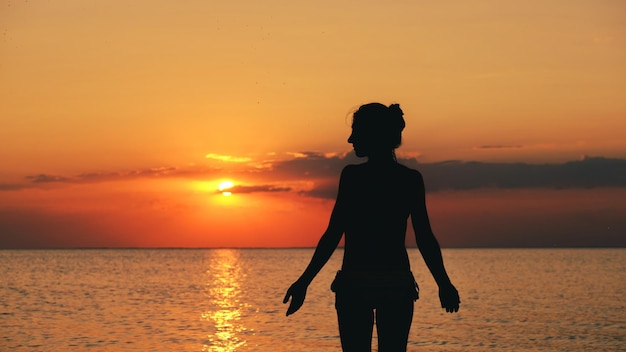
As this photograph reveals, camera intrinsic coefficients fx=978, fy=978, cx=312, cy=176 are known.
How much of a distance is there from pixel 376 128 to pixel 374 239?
27.7 inches

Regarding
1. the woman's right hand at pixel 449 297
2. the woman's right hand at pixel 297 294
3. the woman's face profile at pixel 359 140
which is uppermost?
the woman's face profile at pixel 359 140

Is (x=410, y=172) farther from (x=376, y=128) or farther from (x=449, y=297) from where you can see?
(x=449, y=297)

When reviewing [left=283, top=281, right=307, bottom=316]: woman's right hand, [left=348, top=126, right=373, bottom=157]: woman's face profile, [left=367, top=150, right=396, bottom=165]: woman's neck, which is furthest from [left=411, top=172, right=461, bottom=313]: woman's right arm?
[left=283, top=281, right=307, bottom=316]: woman's right hand

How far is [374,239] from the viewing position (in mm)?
6098

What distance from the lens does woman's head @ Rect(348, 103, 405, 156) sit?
6.17 metres

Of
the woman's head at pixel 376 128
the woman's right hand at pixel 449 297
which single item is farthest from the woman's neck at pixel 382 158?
the woman's right hand at pixel 449 297

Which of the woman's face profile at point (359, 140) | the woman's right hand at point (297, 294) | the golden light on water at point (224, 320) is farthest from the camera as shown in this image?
the golden light on water at point (224, 320)

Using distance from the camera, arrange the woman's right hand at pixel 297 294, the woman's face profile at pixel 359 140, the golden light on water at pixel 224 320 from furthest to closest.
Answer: the golden light on water at pixel 224 320
the woman's face profile at pixel 359 140
the woman's right hand at pixel 297 294

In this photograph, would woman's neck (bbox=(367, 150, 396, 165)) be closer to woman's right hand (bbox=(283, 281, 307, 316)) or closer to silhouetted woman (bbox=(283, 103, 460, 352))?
silhouetted woman (bbox=(283, 103, 460, 352))

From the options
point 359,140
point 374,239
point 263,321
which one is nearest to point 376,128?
point 359,140

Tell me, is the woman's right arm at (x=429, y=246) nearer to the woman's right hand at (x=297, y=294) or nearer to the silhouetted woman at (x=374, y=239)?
the silhouetted woman at (x=374, y=239)

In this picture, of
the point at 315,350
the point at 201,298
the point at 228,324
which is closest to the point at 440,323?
the point at 228,324

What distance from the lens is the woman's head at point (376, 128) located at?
6168mm

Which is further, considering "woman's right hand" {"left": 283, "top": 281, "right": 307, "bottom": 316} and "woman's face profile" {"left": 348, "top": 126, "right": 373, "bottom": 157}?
"woman's face profile" {"left": 348, "top": 126, "right": 373, "bottom": 157}
